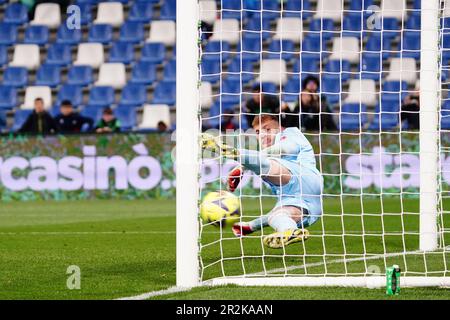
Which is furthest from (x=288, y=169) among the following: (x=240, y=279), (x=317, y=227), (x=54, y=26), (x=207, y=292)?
(x=54, y=26)

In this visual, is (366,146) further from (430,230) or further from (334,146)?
(430,230)

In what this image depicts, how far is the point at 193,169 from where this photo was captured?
7020 millimetres

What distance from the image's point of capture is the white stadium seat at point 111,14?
22.2 metres

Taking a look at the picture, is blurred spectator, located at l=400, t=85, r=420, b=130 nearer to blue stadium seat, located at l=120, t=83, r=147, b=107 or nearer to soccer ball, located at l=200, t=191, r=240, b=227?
blue stadium seat, located at l=120, t=83, r=147, b=107

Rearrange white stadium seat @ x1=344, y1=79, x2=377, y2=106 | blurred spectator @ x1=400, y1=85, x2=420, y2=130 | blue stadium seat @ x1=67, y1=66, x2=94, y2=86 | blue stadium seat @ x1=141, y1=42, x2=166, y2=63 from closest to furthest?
blurred spectator @ x1=400, y1=85, x2=420, y2=130
white stadium seat @ x1=344, y1=79, x2=377, y2=106
blue stadium seat @ x1=67, y1=66, x2=94, y2=86
blue stadium seat @ x1=141, y1=42, x2=166, y2=63

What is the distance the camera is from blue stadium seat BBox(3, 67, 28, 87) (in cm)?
2153

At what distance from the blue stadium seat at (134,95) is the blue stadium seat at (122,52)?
0.87 meters

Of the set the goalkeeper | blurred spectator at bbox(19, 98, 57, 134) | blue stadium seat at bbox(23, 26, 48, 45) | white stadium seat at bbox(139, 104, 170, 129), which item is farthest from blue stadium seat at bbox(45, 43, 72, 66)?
the goalkeeper

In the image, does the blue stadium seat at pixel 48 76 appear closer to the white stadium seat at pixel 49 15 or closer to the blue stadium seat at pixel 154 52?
the white stadium seat at pixel 49 15

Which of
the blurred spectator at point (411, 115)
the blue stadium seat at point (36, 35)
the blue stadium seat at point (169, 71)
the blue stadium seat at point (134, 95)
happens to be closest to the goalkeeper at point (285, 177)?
the blurred spectator at point (411, 115)

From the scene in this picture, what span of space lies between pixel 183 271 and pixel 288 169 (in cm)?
157

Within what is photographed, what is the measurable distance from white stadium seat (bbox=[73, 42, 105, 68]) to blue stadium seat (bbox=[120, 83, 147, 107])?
3.52 feet

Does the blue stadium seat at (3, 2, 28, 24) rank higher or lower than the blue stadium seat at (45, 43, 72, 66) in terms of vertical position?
higher
